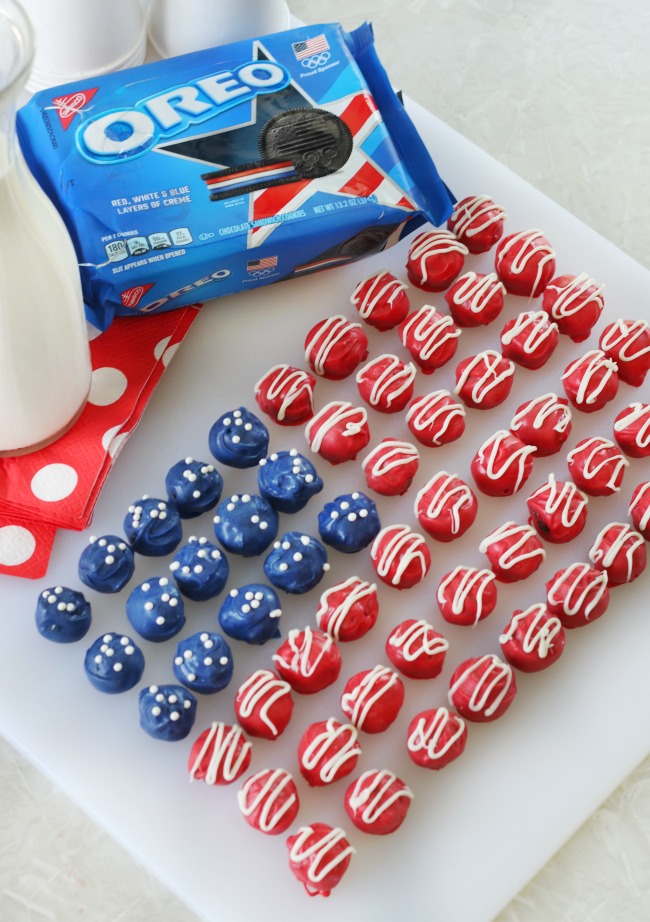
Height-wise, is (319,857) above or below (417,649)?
below

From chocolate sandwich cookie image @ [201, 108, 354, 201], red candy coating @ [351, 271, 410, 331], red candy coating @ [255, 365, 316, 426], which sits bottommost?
red candy coating @ [255, 365, 316, 426]

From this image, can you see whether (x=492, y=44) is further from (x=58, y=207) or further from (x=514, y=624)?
(x=514, y=624)

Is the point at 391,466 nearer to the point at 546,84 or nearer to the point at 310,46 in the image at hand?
the point at 310,46

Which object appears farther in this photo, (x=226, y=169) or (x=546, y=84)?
(x=546, y=84)

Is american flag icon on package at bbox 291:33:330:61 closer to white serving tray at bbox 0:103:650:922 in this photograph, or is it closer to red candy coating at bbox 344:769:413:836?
white serving tray at bbox 0:103:650:922

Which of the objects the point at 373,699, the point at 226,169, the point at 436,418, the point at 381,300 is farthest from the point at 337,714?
the point at 226,169

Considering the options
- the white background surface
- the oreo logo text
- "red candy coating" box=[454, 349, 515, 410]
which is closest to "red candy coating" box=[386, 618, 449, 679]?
"red candy coating" box=[454, 349, 515, 410]

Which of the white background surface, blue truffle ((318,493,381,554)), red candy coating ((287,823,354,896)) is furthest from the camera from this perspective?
the white background surface
